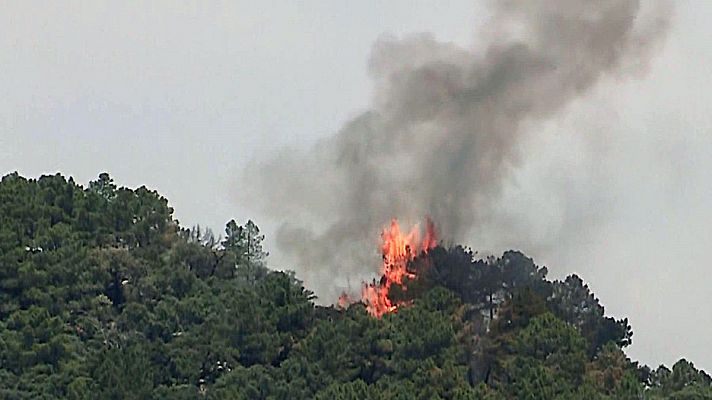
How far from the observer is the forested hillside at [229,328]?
7531 centimetres

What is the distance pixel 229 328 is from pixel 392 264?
928 inches

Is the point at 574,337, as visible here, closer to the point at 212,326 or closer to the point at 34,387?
the point at 212,326

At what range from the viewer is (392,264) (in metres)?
101

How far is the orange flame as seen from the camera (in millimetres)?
92625

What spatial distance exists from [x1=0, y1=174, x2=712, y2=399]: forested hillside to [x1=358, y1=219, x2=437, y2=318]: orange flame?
6.29 feet

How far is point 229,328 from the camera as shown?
79438 mm

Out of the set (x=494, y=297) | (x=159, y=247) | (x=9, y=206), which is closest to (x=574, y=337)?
(x=494, y=297)

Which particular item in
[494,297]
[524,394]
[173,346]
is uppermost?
[494,297]

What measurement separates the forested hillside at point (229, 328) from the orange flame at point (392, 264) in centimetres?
192

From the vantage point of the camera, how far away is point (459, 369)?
250 feet

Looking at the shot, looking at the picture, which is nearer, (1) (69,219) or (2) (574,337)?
(2) (574,337)

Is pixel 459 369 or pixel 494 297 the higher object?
pixel 494 297

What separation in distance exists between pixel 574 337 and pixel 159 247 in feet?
77.0

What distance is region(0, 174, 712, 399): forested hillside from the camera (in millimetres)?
75312
